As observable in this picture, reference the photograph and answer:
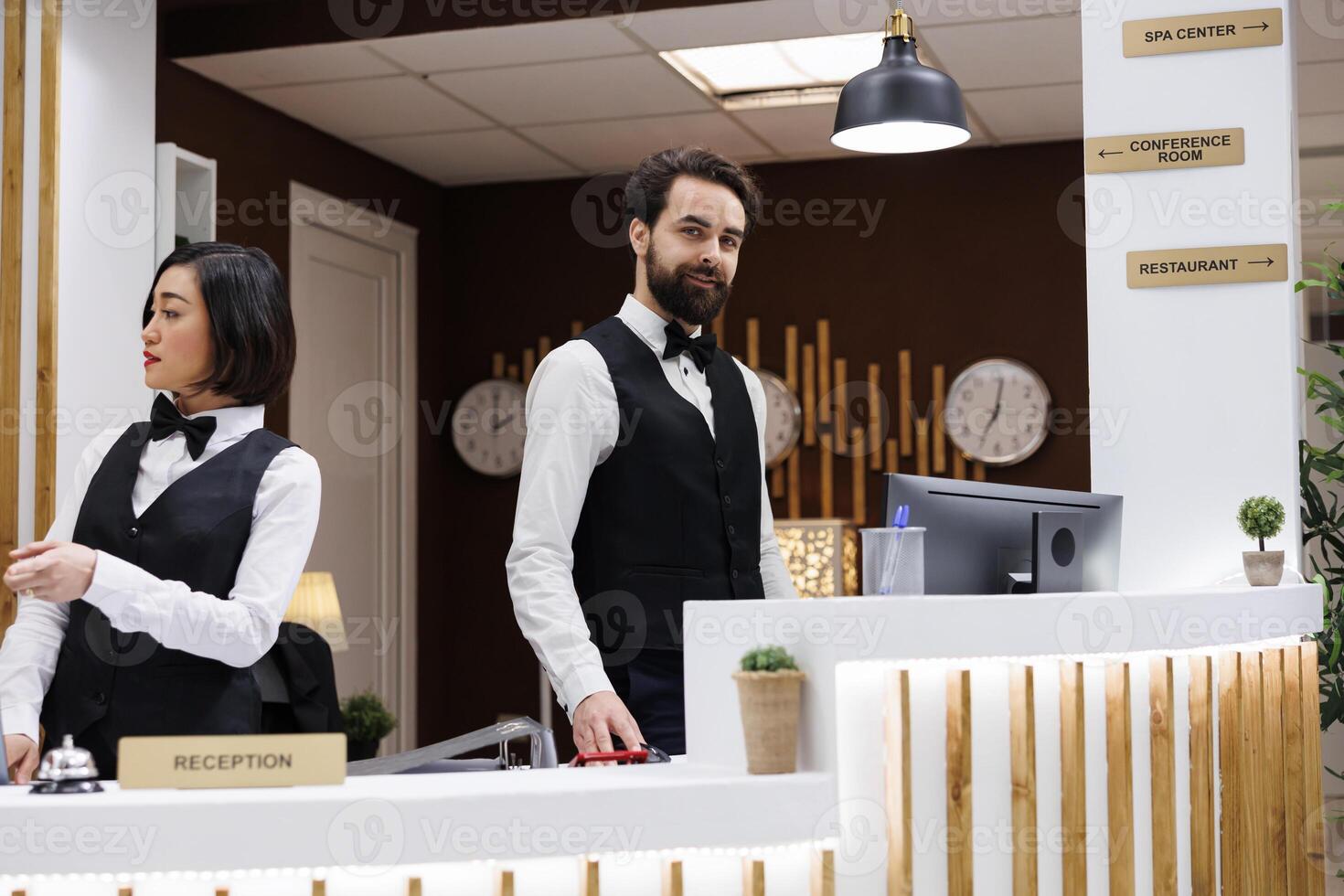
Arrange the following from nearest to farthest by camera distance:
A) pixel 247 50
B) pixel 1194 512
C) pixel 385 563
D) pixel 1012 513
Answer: pixel 1012 513 < pixel 1194 512 < pixel 247 50 < pixel 385 563

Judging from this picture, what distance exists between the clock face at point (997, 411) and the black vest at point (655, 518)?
11.4 ft

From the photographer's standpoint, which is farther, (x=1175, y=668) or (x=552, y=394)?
(x=552, y=394)

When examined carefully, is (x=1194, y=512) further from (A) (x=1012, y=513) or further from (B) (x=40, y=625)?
(B) (x=40, y=625)

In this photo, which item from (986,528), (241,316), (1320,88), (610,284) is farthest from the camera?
(610,284)

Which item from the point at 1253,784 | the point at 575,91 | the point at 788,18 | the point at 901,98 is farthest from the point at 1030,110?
the point at 1253,784

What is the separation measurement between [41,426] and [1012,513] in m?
2.67

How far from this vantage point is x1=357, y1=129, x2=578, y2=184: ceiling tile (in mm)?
5871

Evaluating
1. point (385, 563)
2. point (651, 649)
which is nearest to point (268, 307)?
point (651, 649)

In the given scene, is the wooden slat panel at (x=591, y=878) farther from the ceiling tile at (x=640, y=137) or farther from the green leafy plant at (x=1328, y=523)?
the ceiling tile at (x=640, y=137)

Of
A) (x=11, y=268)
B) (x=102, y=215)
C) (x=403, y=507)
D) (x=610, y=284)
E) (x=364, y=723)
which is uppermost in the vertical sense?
(x=610, y=284)

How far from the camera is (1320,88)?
16.6 feet

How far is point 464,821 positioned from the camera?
158cm

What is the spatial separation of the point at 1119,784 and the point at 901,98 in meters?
1.54

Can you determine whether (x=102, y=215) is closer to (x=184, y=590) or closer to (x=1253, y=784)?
(x=184, y=590)
